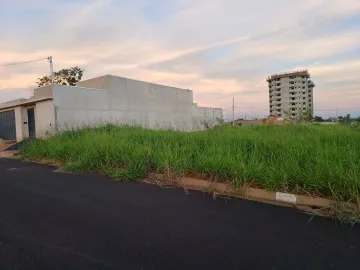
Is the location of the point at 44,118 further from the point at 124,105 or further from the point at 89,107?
the point at 124,105

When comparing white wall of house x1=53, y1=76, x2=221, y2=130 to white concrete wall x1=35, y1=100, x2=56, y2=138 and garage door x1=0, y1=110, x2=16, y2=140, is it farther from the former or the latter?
garage door x1=0, y1=110, x2=16, y2=140

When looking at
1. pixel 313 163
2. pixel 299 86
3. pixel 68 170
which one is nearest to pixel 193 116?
pixel 68 170

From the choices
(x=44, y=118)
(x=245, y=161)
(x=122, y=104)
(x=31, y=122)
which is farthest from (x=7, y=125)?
(x=245, y=161)

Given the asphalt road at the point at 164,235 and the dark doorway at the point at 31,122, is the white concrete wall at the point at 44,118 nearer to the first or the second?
the dark doorway at the point at 31,122

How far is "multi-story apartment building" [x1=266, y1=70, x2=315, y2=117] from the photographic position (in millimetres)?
90875

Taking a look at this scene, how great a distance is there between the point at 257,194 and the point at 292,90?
97570 mm

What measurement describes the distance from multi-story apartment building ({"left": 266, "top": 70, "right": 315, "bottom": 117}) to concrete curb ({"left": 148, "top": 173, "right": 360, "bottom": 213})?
91.3 meters

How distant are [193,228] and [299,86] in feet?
329

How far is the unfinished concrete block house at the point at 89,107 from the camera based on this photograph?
1344 centimetres

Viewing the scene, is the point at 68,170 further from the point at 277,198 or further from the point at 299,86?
the point at 299,86

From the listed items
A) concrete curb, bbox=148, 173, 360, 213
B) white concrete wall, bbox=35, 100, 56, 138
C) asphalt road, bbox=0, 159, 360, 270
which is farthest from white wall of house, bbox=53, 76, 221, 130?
concrete curb, bbox=148, 173, 360, 213

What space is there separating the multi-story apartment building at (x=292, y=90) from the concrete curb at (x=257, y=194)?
91.3 m

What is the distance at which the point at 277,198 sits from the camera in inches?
144

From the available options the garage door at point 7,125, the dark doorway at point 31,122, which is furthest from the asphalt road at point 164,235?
the garage door at point 7,125
